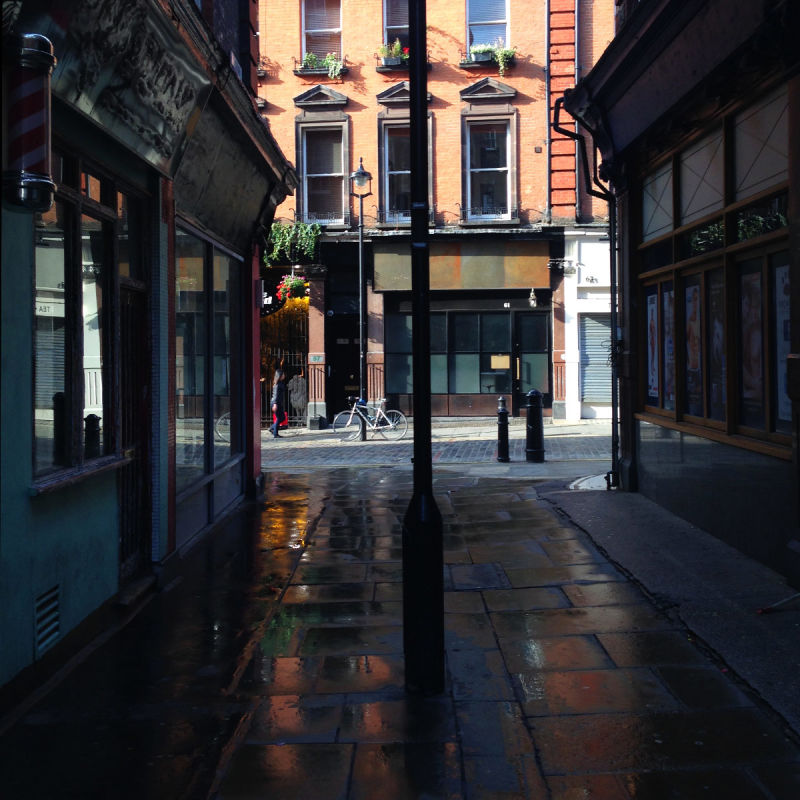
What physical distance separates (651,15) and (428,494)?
5.72 meters

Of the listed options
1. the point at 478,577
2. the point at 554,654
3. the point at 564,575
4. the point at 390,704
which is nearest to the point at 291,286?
the point at 478,577

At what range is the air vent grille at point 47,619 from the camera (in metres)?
4.89

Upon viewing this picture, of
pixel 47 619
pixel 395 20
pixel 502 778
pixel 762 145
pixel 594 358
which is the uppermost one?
pixel 395 20

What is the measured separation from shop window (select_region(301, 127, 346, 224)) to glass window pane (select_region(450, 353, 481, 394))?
5028 mm

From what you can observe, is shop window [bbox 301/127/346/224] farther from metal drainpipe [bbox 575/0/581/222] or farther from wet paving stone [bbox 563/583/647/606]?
wet paving stone [bbox 563/583/647/606]

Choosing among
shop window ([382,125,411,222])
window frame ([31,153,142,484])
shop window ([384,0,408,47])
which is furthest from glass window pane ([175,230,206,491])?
shop window ([384,0,408,47])

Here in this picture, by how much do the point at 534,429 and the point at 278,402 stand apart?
8182 mm

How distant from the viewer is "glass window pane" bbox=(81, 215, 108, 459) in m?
5.96

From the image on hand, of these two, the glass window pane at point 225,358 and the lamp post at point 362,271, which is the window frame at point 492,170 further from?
the glass window pane at point 225,358

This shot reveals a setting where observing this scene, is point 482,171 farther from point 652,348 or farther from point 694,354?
point 694,354

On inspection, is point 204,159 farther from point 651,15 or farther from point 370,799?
point 370,799

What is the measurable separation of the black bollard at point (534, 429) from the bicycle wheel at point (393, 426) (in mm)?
5509

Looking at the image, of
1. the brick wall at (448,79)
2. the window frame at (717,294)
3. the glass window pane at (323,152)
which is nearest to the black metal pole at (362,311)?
the brick wall at (448,79)

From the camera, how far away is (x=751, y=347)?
7434 millimetres
